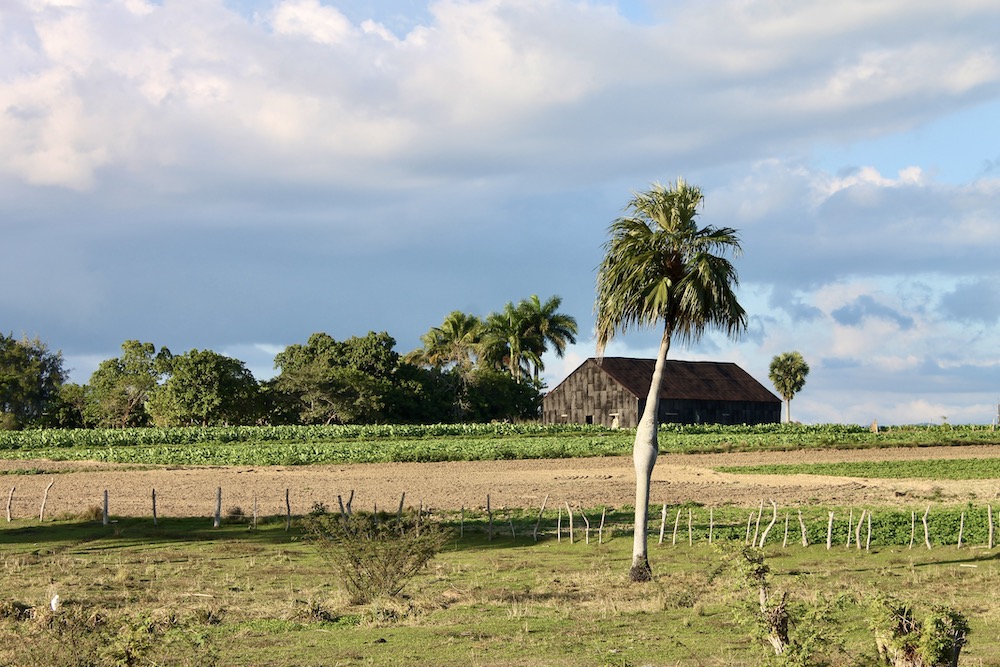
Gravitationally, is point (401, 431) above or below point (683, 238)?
below

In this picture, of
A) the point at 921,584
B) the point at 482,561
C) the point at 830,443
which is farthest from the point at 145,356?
the point at 921,584

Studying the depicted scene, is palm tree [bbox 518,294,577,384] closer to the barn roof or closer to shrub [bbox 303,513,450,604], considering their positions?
the barn roof

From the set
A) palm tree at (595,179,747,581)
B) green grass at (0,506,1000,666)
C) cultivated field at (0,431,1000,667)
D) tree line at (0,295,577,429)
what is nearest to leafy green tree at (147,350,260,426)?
tree line at (0,295,577,429)

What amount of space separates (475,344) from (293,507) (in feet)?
240

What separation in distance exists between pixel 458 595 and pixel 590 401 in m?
81.6

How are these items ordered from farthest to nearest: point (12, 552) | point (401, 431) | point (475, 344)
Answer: point (475, 344), point (401, 431), point (12, 552)

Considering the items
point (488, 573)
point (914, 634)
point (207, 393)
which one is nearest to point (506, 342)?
point (207, 393)

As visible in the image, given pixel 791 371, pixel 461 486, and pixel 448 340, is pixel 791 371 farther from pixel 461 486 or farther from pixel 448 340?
pixel 461 486

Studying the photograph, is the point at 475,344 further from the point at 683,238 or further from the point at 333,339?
the point at 683,238

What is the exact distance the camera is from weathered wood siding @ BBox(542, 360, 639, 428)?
10256cm

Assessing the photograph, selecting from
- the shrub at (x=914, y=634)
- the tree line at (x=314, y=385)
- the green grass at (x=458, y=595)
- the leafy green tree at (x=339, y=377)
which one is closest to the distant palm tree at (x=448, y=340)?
the tree line at (x=314, y=385)

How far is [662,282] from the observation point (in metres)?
27.0

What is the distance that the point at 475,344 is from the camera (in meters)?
119

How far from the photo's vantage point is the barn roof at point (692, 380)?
342 feet
